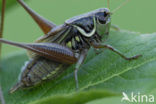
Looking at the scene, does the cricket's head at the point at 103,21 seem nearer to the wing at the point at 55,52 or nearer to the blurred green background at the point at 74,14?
the wing at the point at 55,52

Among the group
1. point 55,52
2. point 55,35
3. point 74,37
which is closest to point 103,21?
point 74,37

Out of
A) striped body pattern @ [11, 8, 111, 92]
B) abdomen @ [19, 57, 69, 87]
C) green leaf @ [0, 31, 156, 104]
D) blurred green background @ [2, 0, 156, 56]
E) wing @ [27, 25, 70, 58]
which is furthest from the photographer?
blurred green background @ [2, 0, 156, 56]

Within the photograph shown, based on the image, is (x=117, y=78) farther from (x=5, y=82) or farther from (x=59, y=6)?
(x=59, y=6)

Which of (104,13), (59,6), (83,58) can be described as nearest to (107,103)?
Result: (83,58)

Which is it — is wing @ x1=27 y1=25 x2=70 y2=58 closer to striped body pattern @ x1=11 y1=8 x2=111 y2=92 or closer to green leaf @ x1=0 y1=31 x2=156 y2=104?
striped body pattern @ x1=11 y1=8 x2=111 y2=92

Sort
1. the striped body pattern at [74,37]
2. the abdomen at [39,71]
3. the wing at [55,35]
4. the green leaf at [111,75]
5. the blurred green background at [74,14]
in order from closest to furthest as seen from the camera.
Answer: the green leaf at [111,75], the abdomen at [39,71], the striped body pattern at [74,37], the wing at [55,35], the blurred green background at [74,14]

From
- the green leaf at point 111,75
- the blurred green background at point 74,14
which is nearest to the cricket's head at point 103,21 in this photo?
the green leaf at point 111,75

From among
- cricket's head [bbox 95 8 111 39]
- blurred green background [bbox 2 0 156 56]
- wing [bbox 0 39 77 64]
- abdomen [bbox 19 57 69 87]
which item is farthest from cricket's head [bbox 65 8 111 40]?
blurred green background [bbox 2 0 156 56]
